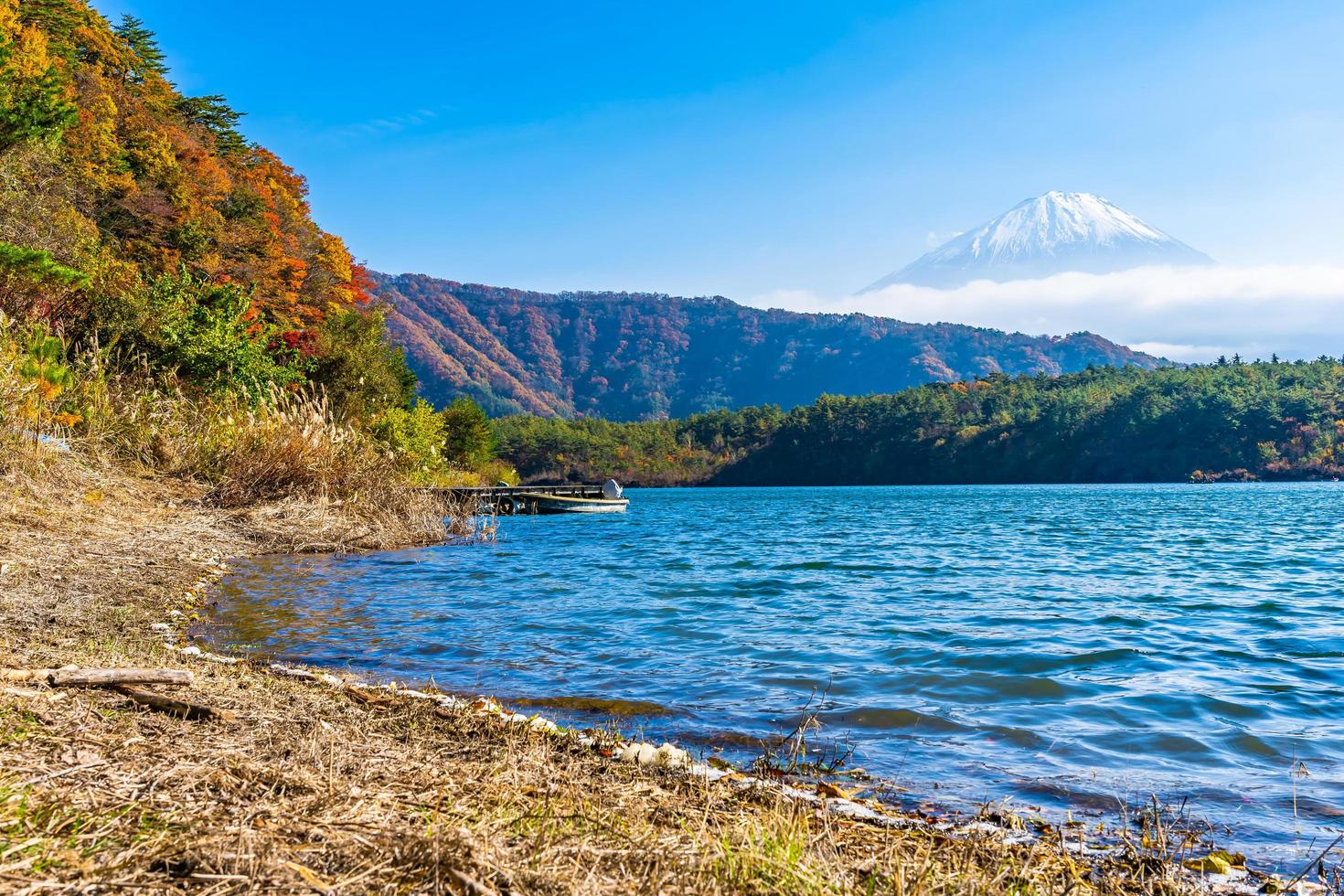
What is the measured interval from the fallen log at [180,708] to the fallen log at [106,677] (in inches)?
3.8

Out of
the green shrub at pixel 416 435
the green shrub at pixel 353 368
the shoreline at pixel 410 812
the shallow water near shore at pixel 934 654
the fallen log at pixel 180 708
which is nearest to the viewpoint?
the shoreline at pixel 410 812

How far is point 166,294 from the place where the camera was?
23594 millimetres

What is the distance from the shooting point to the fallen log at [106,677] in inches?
150

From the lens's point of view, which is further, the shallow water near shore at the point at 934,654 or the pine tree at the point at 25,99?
the pine tree at the point at 25,99

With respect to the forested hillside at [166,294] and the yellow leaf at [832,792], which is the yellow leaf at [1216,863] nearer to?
the yellow leaf at [832,792]

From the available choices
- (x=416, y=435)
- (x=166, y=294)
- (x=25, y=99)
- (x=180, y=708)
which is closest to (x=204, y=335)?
(x=166, y=294)

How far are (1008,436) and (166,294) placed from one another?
109 metres

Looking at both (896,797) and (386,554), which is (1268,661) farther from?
(386,554)

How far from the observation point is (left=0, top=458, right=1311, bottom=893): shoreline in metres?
2.12

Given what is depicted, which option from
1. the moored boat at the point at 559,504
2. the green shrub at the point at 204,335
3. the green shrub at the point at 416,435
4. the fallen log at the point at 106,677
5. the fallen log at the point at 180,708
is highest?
the green shrub at the point at 204,335

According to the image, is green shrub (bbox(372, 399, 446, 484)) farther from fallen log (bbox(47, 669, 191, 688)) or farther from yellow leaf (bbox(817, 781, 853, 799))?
yellow leaf (bbox(817, 781, 853, 799))

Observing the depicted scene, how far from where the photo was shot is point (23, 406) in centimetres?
1164

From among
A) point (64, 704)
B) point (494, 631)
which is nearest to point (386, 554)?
point (494, 631)

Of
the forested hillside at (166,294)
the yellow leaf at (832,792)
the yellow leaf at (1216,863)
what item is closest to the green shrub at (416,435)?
the forested hillside at (166,294)
